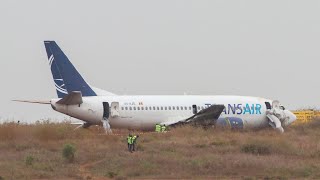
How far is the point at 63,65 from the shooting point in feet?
154

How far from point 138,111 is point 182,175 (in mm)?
23670

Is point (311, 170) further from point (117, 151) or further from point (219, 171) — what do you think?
point (117, 151)

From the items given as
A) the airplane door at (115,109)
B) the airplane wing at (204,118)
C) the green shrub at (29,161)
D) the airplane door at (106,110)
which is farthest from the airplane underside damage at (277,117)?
the green shrub at (29,161)

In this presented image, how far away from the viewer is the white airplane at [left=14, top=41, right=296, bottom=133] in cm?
4675

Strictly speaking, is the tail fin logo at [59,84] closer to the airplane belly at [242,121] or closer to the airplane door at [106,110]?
the airplane door at [106,110]

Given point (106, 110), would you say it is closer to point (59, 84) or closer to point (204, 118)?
point (59, 84)

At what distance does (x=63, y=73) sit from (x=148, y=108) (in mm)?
6722

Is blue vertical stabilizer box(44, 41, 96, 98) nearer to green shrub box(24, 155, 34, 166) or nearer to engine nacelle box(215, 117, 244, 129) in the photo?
engine nacelle box(215, 117, 244, 129)

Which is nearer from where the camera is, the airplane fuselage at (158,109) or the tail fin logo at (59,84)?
the airplane fuselage at (158,109)

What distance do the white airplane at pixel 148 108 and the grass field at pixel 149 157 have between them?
297 centimetres

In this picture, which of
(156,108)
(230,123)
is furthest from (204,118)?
(156,108)

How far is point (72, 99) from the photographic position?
45000mm

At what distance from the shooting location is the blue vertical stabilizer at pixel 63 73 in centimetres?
4706

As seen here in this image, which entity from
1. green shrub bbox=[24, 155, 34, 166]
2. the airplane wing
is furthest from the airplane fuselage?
green shrub bbox=[24, 155, 34, 166]
